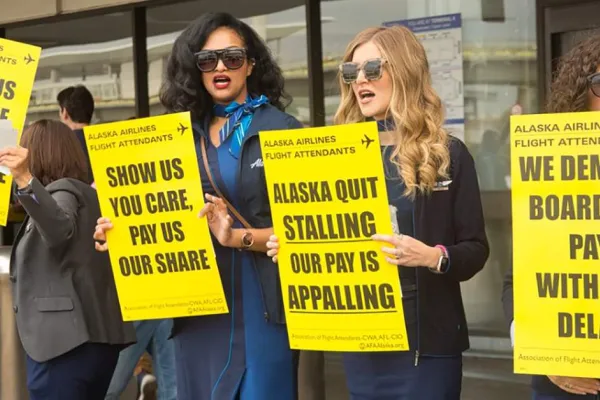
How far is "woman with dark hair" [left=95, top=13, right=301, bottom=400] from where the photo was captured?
3.83 meters

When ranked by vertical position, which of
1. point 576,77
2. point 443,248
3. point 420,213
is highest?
point 576,77

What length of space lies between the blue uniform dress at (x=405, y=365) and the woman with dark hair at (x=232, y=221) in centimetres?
47

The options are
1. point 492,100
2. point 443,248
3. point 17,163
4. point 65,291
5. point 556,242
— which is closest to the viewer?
point 556,242

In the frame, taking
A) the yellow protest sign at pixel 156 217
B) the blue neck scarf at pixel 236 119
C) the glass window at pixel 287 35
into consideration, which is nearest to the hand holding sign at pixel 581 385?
the yellow protest sign at pixel 156 217

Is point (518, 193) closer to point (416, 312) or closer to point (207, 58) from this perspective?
point (416, 312)

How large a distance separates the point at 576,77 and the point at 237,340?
1.43 meters

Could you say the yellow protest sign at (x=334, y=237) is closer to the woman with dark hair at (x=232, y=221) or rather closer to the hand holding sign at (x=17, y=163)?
the woman with dark hair at (x=232, y=221)

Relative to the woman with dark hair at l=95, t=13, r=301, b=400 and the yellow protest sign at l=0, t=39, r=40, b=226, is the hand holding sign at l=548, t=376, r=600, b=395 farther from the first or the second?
the yellow protest sign at l=0, t=39, r=40, b=226

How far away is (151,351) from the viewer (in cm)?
595

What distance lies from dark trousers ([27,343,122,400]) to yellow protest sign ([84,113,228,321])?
892 millimetres

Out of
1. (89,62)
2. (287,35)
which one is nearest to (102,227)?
(287,35)

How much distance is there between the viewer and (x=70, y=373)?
4.75 meters

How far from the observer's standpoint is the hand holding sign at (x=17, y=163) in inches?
168

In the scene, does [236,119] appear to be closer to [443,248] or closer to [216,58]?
[216,58]
